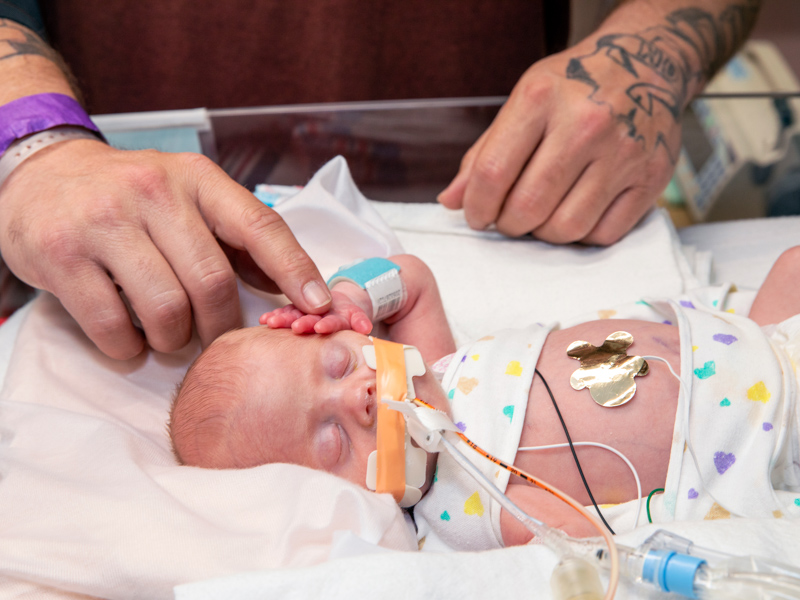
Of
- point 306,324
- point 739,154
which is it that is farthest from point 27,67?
point 739,154

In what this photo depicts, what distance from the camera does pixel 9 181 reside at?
97 cm

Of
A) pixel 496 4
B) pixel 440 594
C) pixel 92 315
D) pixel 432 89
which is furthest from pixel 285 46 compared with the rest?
pixel 440 594

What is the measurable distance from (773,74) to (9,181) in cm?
255

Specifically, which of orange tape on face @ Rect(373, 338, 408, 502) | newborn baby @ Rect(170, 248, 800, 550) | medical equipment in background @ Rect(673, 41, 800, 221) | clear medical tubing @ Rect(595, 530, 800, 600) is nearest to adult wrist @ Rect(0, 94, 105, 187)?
newborn baby @ Rect(170, 248, 800, 550)

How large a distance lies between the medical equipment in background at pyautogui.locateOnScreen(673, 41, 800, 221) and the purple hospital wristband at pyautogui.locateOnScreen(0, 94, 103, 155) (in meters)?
1.44

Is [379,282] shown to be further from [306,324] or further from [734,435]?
[734,435]

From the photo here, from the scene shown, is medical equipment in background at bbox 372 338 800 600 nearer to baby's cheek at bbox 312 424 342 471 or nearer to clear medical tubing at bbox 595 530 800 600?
clear medical tubing at bbox 595 530 800 600

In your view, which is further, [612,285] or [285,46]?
[285,46]

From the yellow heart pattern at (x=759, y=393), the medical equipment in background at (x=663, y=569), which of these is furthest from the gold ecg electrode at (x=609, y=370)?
the medical equipment in background at (x=663, y=569)

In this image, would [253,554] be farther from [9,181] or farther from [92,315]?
[9,181]

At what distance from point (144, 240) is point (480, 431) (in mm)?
562

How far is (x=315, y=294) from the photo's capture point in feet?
2.92

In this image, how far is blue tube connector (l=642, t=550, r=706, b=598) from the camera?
1.87 ft

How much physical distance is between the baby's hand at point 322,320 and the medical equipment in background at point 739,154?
45.1 inches
